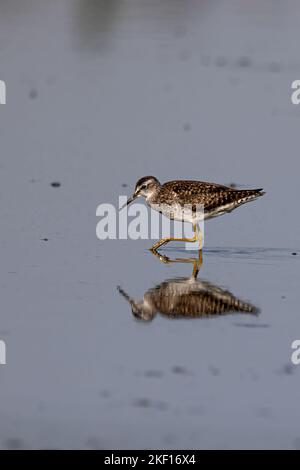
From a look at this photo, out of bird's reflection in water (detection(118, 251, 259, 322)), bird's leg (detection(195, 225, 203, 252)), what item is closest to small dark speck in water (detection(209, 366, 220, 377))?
bird's reflection in water (detection(118, 251, 259, 322))

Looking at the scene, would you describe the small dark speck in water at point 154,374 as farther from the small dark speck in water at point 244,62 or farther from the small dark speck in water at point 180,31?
the small dark speck in water at point 180,31

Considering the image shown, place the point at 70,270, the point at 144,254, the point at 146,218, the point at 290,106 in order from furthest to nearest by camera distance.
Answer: the point at 290,106, the point at 146,218, the point at 144,254, the point at 70,270

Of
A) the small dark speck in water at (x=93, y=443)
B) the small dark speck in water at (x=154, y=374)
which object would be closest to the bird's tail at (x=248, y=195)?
the small dark speck in water at (x=154, y=374)

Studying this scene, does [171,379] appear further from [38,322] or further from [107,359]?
[38,322]

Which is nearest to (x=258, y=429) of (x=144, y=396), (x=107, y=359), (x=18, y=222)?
(x=144, y=396)

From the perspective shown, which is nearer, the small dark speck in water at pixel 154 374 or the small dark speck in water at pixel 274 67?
the small dark speck in water at pixel 154 374

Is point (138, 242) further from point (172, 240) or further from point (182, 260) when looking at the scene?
point (182, 260)
